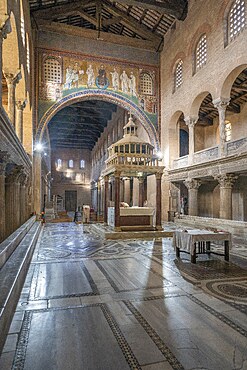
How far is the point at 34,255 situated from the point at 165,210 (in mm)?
11950

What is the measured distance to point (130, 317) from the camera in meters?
3.17

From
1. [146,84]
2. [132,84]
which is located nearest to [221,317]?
[132,84]

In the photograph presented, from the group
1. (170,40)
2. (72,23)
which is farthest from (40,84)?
(170,40)

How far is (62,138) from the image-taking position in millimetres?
34312

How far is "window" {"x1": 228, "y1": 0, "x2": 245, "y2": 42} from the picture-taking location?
1112 cm

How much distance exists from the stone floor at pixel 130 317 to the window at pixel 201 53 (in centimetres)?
1185

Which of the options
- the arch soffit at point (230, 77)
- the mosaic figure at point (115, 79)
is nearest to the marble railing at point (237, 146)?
the arch soffit at point (230, 77)

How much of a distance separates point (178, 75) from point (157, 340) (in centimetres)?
1685

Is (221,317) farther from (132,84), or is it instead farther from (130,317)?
(132,84)

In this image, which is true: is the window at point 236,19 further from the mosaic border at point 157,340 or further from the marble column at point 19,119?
the mosaic border at point 157,340

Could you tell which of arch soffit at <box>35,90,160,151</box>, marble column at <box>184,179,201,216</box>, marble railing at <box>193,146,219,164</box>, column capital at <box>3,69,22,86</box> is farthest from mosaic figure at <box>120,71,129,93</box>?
column capital at <box>3,69,22,86</box>

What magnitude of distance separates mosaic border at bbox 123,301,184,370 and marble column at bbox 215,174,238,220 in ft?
33.7

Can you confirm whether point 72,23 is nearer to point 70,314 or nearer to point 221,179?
point 221,179

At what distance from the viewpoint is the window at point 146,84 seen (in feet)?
60.3
